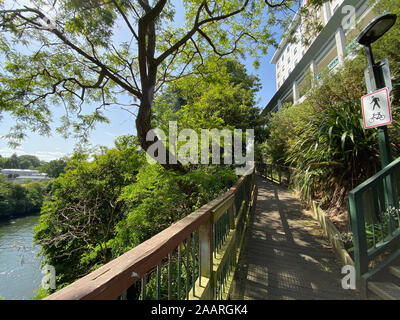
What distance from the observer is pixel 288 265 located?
8.63 ft

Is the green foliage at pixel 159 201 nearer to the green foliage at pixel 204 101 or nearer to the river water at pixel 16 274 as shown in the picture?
the green foliage at pixel 204 101

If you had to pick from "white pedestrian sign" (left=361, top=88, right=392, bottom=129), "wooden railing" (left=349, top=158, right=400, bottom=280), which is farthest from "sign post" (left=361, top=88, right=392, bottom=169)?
"wooden railing" (left=349, top=158, right=400, bottom=280)

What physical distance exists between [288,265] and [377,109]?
2.54 m

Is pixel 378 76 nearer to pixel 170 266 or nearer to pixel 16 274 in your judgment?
pixel 170 266

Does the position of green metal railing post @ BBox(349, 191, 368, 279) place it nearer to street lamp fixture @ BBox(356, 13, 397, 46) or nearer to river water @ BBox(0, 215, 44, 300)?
street lamp fixture @ BBox(356, 13, 397, 46)

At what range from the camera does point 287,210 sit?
200 inches

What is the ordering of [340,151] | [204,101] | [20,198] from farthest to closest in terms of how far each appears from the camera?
[20,198] → [204,101] → [340,151]

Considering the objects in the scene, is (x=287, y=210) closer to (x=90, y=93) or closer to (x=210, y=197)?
(x=210, y=197)

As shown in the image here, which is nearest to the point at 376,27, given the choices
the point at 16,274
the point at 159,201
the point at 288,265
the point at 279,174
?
the point at 288,265

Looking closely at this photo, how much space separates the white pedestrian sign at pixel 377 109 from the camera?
203 cm

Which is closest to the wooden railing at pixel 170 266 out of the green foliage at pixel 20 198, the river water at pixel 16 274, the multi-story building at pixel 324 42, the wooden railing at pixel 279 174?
the multi-story building at pixel 324 42

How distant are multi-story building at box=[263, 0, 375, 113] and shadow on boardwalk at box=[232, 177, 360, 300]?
186 inches

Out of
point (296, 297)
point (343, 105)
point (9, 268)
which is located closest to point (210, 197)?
point (296, 297)

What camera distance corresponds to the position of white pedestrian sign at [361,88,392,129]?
6.66ft
